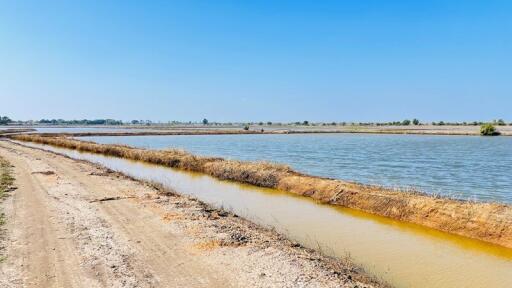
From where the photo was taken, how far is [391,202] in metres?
17.1

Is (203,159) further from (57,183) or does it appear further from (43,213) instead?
(43,213)

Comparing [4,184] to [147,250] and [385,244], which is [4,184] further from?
[385,244]

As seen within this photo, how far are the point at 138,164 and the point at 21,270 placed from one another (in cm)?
2929

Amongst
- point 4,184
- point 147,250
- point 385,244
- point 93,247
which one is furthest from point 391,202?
point 4,184

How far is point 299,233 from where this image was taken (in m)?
14.2

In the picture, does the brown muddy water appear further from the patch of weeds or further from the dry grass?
the patch of weeds

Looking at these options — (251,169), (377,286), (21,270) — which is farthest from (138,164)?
(377,286)

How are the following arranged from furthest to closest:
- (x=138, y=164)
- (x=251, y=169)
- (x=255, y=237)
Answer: (x=138, y=164) < (x=251, y=169) < (x=255, y=237)

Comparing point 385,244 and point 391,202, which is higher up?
point 391,202

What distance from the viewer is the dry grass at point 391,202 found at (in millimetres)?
13461

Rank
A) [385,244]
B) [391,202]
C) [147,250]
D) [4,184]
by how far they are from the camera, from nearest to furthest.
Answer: [147,250]
[385,244]
[391,202]
[4,184]

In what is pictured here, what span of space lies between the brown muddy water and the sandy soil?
1349 millimetres

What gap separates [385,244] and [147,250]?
23.1ft

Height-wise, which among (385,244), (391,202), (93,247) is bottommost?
(385,244)
